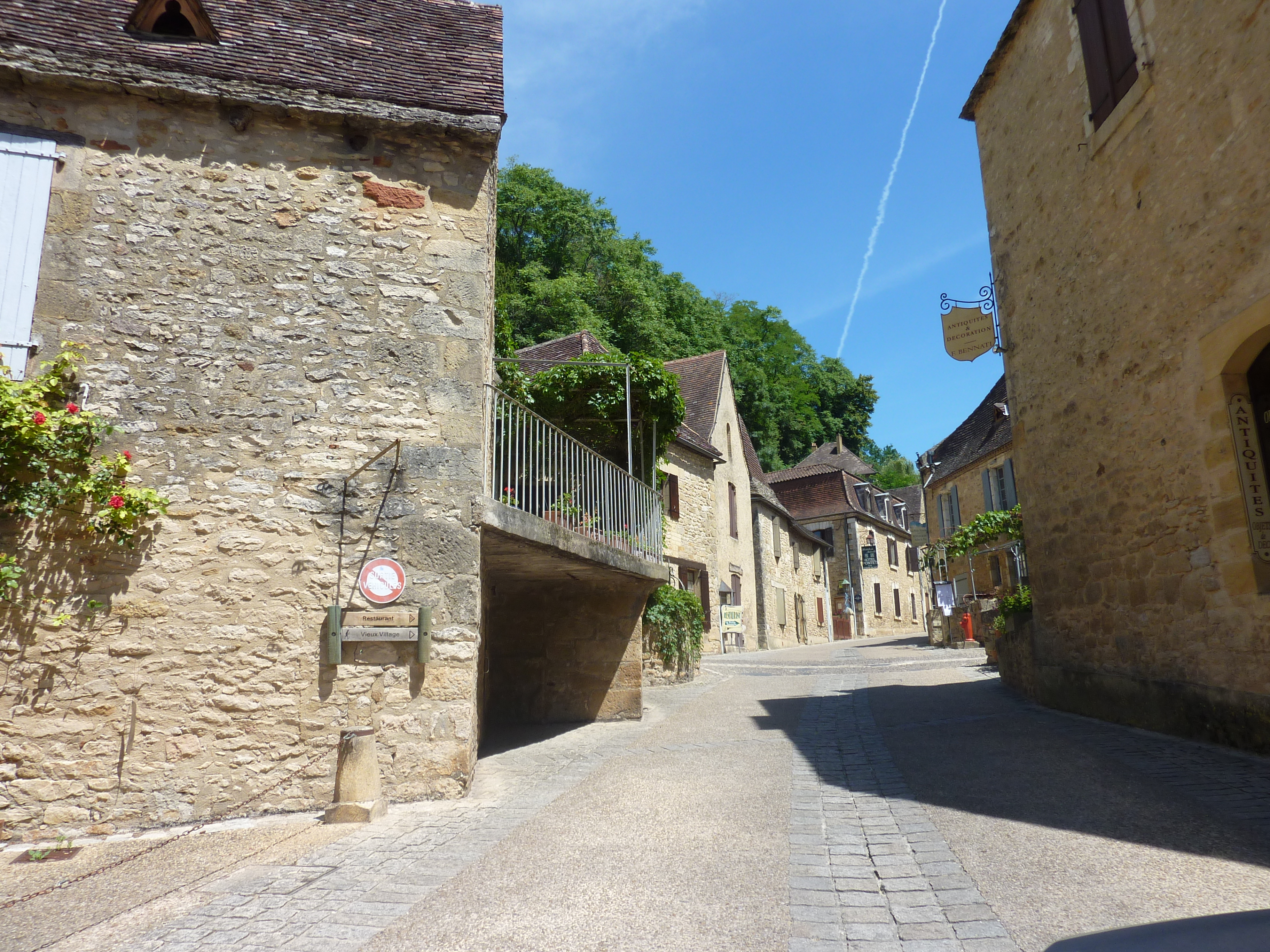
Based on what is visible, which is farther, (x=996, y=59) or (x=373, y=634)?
(x=996, y=59)

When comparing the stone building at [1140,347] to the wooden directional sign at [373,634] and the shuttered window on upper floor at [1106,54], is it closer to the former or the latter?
the shuttered window on upper floor at [1106,54]

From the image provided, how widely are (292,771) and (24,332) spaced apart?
3.42 m

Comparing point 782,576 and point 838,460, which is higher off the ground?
point 838,460

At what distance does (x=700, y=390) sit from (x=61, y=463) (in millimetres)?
16424

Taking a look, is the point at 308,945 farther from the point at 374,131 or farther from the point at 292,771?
the point at 374,131

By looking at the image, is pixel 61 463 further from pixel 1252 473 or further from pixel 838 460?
pixel 838 460

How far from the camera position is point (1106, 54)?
740cm

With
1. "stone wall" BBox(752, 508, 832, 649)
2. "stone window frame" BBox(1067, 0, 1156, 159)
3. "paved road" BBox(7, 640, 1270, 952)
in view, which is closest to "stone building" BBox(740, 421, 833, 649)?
"stone wall" BBox(752, 508, 832, 649)

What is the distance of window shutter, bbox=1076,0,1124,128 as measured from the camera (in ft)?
24.2

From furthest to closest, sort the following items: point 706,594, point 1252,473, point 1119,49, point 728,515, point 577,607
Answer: point 728,515, point 706,594, point 577,607, point 1119,49, point 1252,473

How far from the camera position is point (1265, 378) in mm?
5906

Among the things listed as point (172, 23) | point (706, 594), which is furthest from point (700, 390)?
point (172, 23)

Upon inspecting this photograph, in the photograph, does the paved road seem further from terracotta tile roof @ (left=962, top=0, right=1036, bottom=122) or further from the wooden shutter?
the wooden shutter

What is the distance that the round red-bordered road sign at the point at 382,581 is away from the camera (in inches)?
220
